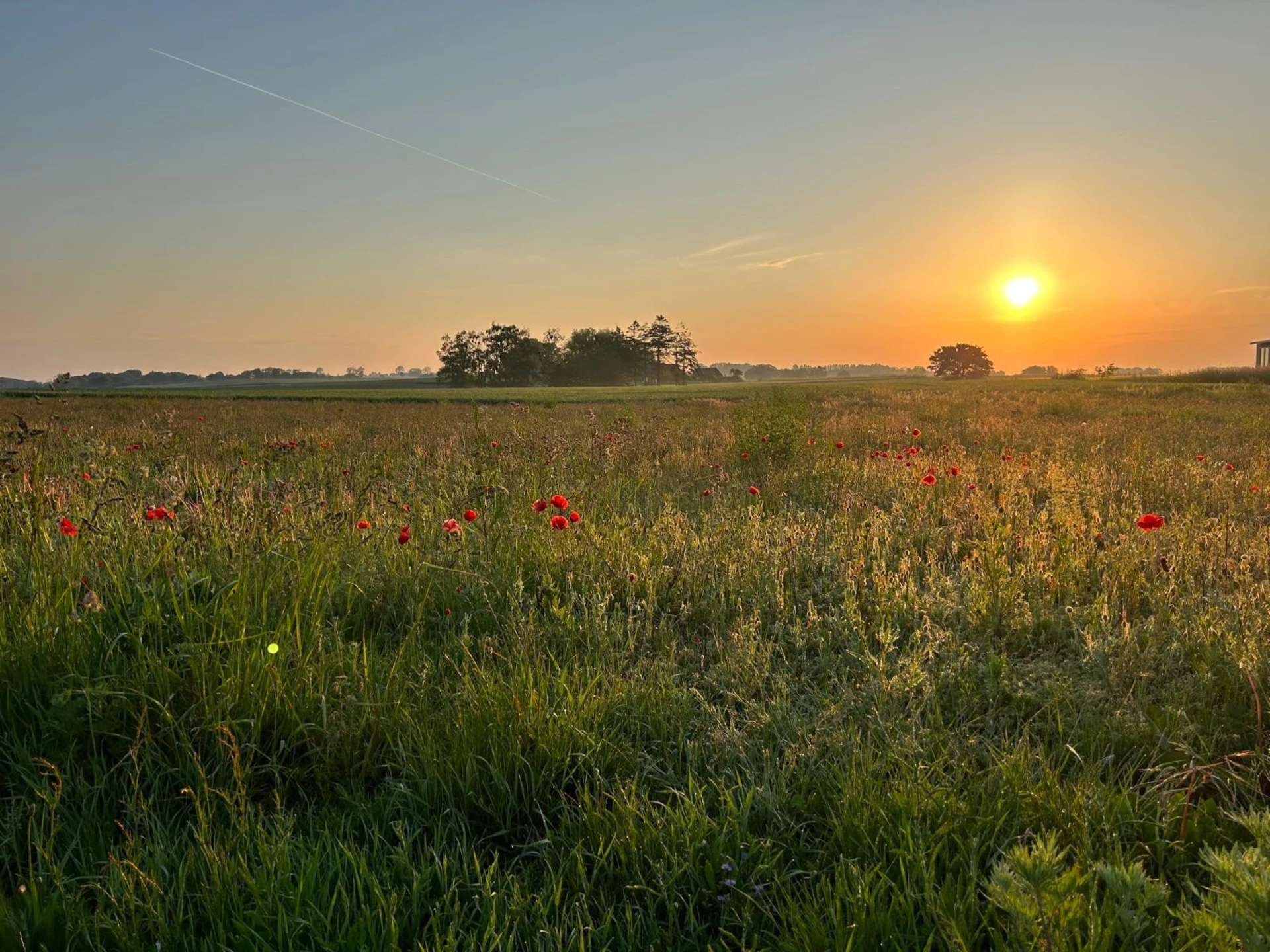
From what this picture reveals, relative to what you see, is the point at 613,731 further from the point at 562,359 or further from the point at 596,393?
the point at 562,359

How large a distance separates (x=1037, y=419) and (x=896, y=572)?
1176cm

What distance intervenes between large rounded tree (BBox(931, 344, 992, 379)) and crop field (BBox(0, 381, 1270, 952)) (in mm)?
138777

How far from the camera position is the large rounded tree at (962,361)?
130 meters

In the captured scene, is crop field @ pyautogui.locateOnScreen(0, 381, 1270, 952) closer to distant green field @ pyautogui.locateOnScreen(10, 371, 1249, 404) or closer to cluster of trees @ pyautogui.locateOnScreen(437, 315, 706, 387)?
distant green field @ pyautogui.locateOnScreen(10, 371, 1249, 404)

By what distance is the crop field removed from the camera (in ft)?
5.17

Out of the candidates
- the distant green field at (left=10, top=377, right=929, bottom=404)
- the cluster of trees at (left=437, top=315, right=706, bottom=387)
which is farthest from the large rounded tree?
the distant green field at (left=10, top=377, right=929, bottom=404)

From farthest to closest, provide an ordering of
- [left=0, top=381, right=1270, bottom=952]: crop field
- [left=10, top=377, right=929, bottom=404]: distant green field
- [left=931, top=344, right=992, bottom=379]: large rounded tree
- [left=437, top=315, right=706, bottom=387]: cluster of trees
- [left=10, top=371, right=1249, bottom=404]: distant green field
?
1. [left=931, top=344, right=992, bottom=379]: large rounded tree
2. [left=437, top=315, right=706, bottom=387]: cluster of trees
3. [left=10, top=377, right=929, bottom=404]: distant green field
4. [left=10, top=371, right=1249, bottom=404]: distant green field
5. [left=0, top=381, right=1270, bottom=952]: crop field

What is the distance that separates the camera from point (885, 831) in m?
1.81

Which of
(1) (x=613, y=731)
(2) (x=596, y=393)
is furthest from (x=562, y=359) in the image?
(1) (x=613, y=731)

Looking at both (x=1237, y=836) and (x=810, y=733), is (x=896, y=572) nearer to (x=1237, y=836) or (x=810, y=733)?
(x=810, y=733)

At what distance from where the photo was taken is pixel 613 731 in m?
2.30

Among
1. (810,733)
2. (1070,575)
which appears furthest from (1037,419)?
(810,733)

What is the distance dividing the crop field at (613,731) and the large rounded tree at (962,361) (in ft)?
455

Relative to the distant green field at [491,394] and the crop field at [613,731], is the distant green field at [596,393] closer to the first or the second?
the distant green field at [491,394]
